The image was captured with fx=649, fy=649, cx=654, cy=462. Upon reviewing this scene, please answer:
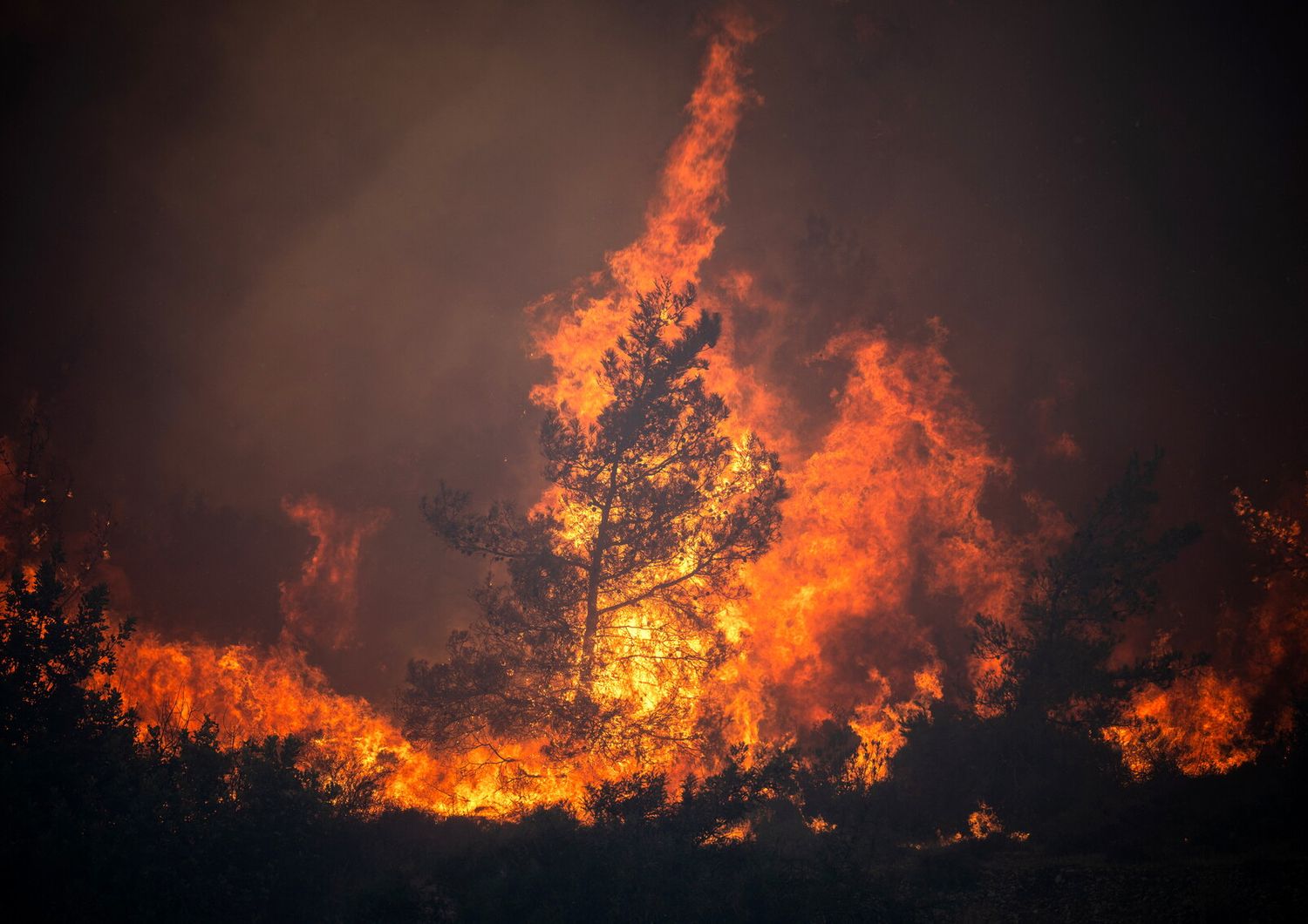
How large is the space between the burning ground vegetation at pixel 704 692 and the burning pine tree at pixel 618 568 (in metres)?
0.09

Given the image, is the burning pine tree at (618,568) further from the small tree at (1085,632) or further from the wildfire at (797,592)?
the small tree at (1085,632)

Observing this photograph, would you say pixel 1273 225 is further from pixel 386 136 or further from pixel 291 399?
pixel 291 399

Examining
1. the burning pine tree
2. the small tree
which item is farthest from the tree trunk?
the small tree

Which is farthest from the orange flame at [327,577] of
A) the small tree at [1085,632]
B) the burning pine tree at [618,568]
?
the small tree at [1085,632]

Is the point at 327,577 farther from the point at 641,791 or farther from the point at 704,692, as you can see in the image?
the point at 641,791

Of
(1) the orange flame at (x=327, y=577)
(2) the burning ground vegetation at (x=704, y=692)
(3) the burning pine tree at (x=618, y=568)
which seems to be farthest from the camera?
(1) the orange flame at (x=327, y=577)

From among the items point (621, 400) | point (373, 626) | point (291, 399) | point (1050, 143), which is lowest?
point (373, 626)

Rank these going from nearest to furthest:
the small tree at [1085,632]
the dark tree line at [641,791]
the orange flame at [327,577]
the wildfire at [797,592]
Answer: the dark tree line at [641,791] → the small tree at [1085,632] → the wildfire at [797,592] → the orange flame at [327,577]

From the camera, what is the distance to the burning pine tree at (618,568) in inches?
561

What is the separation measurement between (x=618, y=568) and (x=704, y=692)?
24.0 feet

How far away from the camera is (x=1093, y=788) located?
1510 centimetres

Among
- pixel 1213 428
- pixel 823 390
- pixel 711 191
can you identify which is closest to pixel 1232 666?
pixel 1213 428

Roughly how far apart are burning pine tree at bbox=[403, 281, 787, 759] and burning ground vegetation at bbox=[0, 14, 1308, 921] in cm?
9

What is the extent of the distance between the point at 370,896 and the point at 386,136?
3096cm
